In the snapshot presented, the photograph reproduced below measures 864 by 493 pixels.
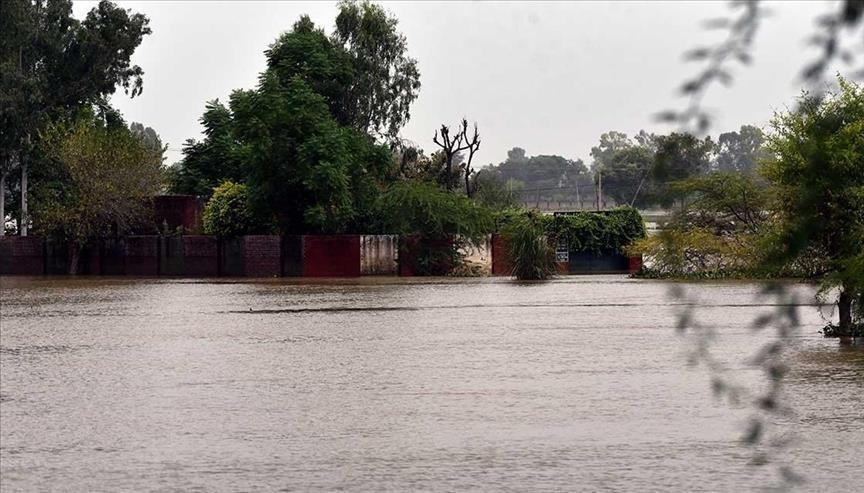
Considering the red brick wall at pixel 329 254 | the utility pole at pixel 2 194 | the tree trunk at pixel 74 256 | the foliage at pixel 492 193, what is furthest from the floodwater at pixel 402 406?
the foliage at pixel 492 193

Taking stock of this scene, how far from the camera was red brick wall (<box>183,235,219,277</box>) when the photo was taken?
5153 cm

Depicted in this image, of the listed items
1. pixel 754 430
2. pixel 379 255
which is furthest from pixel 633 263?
pixel 754 430

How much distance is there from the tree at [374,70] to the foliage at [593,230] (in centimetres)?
1775

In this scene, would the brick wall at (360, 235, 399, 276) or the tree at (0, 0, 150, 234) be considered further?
the tree at (0, 0, 150, 234)

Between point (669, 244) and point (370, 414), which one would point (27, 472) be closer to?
point (370, 414)

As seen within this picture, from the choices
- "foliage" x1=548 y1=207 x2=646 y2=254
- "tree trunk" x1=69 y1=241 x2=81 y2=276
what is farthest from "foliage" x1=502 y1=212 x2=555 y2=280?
"tree trunk" x1=69 y1=241 x2=81 y2=276

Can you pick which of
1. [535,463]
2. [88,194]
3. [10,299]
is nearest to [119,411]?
[535,463]

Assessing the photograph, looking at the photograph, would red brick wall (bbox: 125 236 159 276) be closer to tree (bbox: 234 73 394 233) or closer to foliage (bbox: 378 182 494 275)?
tree (bbox: 234 73 394 233)

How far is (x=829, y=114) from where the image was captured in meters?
2.04

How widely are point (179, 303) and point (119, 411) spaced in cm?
1961

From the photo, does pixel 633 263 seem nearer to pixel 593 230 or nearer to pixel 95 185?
pixel 593 230

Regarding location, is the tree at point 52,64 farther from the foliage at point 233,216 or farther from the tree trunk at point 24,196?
the foliage at point 233,216

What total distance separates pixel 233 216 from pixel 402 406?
38.1m

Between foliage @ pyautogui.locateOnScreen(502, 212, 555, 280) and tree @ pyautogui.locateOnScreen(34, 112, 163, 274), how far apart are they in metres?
15.6
